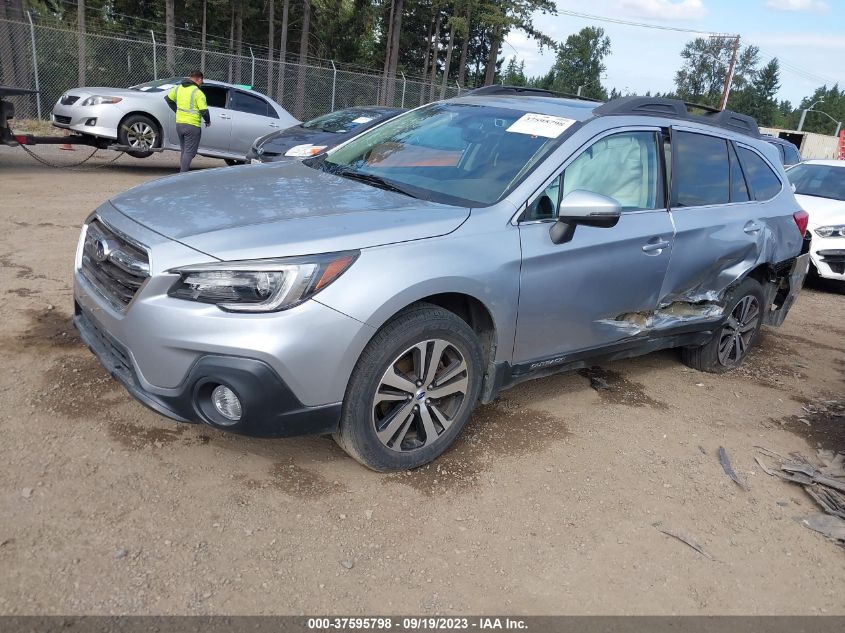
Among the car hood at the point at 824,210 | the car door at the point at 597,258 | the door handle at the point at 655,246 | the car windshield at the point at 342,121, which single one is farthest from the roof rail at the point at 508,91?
the car windshield at the point at 342,121

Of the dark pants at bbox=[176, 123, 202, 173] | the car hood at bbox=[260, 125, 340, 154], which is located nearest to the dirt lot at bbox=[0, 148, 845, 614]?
the car hood at bbox=[260, 125, 340, 154]

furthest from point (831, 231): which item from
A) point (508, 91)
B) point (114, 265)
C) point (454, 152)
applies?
point (114, 265)

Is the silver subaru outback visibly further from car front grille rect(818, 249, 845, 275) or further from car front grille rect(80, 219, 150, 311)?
car front grille rect(818, 249, 845, 275)

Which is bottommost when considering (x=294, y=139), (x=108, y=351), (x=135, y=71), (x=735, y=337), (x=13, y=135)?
(x=735, y=337)

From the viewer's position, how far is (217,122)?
12.7 m

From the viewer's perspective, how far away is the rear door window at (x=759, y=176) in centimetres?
491

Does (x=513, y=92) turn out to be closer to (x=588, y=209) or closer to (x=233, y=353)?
(x=588, y=209)

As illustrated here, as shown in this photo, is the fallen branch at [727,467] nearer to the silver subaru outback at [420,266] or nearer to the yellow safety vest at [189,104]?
the silver subaru outback at [420,266]

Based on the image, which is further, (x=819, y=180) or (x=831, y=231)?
(x=819, y=180)

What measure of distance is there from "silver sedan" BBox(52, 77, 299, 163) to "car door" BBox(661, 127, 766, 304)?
9821mm

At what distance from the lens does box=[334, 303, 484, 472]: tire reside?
2.95 metres

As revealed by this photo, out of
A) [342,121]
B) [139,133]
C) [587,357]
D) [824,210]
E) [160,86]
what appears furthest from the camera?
[160,86]

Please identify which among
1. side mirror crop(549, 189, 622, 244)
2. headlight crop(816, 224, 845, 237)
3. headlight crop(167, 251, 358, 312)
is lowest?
headlight crop(816, 224, 845, 237)

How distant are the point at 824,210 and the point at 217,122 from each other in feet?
32.8
